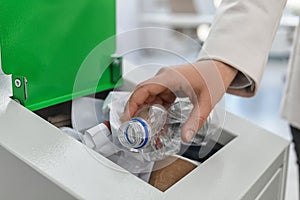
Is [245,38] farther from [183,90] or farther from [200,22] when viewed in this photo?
[200,22]

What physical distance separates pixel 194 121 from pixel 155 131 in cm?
6

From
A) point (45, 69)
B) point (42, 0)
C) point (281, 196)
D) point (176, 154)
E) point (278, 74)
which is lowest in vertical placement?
point (278, 74)

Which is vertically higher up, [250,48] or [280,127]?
[250,48]

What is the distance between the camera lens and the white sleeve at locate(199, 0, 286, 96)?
69 cm

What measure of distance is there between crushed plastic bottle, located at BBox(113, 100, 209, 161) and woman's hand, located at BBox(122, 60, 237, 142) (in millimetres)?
13

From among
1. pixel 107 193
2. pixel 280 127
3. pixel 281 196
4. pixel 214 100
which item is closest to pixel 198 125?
pixel 214 100

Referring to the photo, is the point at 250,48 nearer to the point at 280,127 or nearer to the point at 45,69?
the point at 45,69

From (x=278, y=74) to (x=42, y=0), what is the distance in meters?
3.39

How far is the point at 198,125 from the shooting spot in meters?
0.59

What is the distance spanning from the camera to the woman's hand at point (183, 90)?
0.60 metres

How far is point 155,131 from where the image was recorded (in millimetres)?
593

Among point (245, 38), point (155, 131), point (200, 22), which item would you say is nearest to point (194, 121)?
point (155, 131)

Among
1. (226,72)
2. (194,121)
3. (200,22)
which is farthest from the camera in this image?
(200,22)

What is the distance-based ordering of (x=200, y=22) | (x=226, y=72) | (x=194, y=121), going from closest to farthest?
(x=194, y=121)
(x=226, y=72)
(x=200, y=22)
